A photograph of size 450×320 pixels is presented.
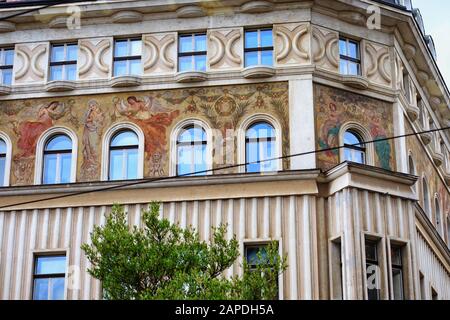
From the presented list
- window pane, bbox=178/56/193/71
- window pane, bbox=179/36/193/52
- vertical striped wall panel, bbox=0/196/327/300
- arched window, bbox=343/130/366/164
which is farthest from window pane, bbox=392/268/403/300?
window pane, bbox=179/36/193/52

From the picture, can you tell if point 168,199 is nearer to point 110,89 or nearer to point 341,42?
point 110,89

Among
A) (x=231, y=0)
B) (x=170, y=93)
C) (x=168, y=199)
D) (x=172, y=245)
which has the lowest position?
(x=172, y=245)

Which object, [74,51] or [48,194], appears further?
[74,51]

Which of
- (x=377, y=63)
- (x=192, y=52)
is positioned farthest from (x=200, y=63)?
(x=377, y=63)

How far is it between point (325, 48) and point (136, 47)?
5.78 m

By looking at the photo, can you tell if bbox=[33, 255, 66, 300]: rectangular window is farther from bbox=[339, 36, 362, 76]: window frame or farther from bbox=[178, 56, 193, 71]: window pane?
bbox=[339, 36, 362, 76]: window frame

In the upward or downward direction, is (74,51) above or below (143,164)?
above

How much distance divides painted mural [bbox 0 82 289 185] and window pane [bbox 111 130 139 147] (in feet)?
1.24

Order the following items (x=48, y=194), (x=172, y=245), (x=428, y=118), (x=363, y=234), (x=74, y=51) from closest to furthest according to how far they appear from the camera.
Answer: (x=172, y=245)
(x=363, y=234)
(x=48, y=194)
(x=74, y=51)
(x=428, y=118)

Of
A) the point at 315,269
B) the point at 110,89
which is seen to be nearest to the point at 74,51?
the point at 110,89

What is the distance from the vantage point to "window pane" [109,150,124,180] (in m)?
30.5

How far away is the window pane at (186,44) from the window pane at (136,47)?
1279 millimetres

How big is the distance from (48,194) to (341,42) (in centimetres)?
1000

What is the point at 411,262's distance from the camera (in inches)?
1144
